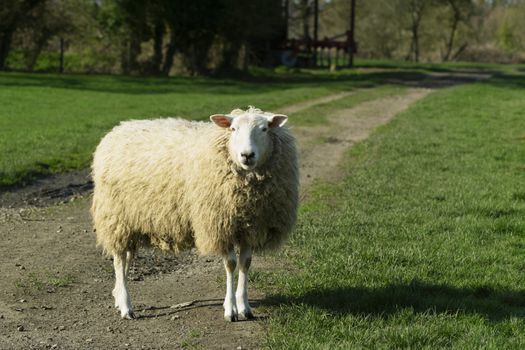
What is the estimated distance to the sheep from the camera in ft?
22.5

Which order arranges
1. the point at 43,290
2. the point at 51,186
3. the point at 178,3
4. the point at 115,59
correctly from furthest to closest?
1. the point at 115,59
2. the point at 178,3
3. the point at 51,186
4. the point at 43,290

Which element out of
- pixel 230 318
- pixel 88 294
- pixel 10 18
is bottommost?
pixel 88 294

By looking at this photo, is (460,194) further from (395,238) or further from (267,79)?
(267,79)

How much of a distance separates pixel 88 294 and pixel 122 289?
60 cm

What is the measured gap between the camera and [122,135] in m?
7.88

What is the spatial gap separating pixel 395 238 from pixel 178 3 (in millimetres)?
34427

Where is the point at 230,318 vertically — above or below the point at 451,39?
above

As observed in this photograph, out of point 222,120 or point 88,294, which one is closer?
point 222,120

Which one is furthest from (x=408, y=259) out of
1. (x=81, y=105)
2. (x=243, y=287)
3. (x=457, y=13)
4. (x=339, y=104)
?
(x=457, y=13)

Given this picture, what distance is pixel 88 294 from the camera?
740 cm

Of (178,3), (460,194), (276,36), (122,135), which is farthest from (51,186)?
(276,36)

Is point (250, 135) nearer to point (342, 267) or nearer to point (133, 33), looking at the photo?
point (342, 267)

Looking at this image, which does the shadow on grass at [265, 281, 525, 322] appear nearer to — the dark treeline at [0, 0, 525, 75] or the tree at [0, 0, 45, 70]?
the dark treeline at [0, 0, 525, 75]

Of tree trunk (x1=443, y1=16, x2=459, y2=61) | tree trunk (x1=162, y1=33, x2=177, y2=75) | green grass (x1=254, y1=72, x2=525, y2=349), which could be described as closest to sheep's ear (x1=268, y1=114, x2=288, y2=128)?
green grass (x1=254, y1=72, x2=525, y2=349)
